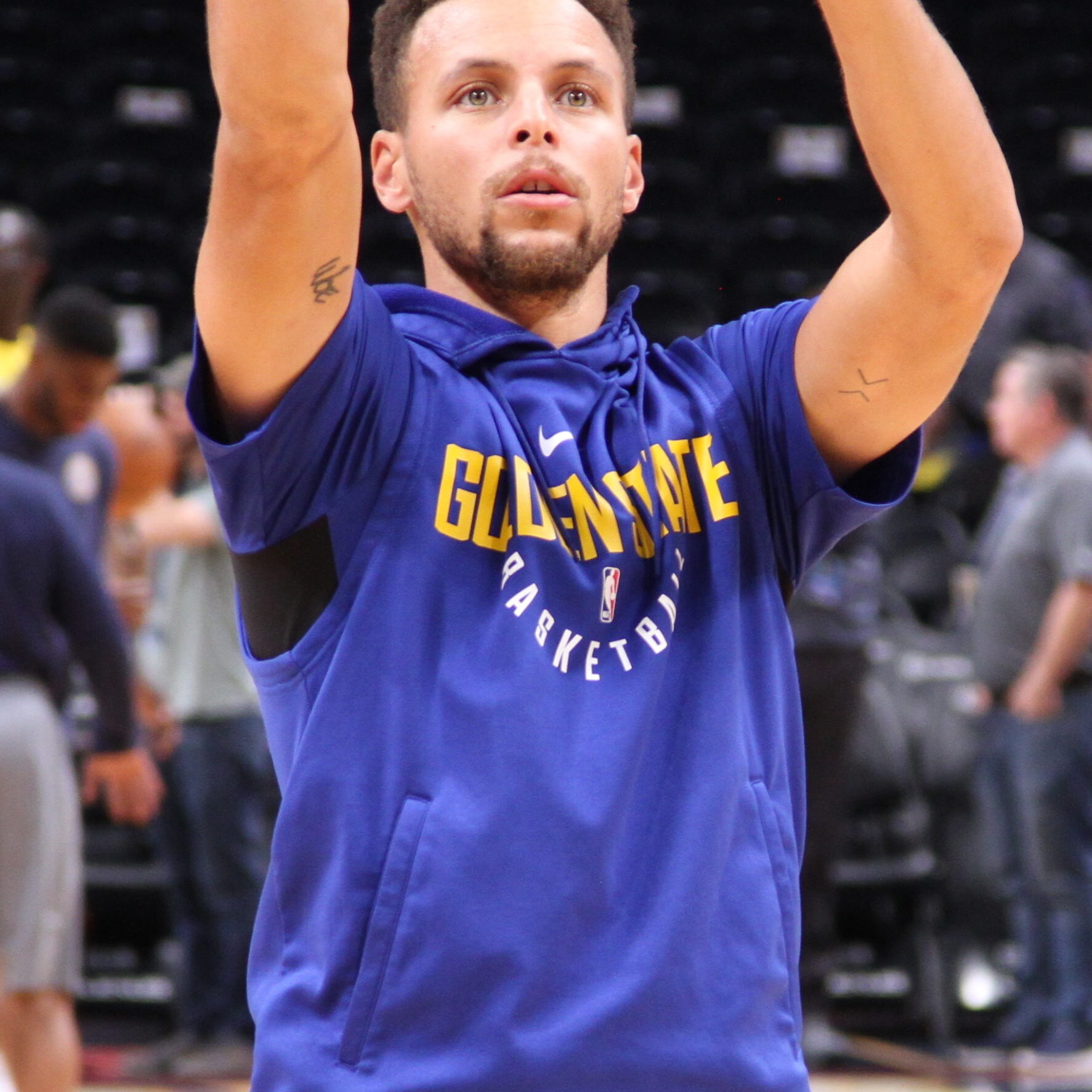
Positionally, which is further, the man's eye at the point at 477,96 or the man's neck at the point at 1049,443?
the man's neck at the point at 1049,443

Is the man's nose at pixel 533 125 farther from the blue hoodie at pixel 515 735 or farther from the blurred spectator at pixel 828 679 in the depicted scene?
the blurred spectator at pixel 828 679

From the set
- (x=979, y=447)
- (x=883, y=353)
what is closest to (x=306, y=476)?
(x=883, y=353)

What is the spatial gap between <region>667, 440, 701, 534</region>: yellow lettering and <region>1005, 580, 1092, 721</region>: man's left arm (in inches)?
161

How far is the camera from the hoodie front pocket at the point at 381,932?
1456 mm

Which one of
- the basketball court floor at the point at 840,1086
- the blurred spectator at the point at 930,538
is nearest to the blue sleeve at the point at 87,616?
the basketball court floor at the point at 840,1086

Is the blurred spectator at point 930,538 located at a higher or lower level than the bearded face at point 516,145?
lower

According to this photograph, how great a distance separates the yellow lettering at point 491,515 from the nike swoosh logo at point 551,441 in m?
0.06

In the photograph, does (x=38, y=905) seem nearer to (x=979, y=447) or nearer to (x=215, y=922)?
(x=215, y=922)

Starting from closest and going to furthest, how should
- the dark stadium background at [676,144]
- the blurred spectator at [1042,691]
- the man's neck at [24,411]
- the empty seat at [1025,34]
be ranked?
the man's neck at [24,411]
the blurred spectator at [1042,691]
the dark stadium background at [676,144]
the empty seat at [1025,34]

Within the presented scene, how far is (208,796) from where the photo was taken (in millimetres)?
5324

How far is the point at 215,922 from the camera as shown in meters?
5.36

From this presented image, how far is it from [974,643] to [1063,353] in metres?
1.09

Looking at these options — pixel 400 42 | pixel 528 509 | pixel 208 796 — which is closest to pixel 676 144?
pixel 208 796

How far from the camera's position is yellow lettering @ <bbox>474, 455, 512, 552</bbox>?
160cm
